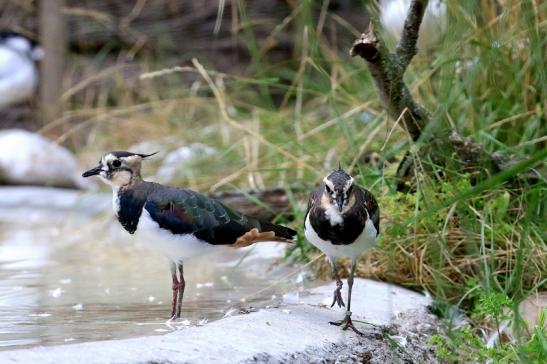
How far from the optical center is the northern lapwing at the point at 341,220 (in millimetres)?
3139

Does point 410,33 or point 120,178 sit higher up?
point 410,33

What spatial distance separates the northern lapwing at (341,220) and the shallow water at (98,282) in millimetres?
411

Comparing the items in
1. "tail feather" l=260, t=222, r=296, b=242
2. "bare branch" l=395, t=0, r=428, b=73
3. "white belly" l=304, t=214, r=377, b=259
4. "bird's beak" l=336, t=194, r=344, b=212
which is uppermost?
"bare branch" l=395, t=0, r=428, b=73

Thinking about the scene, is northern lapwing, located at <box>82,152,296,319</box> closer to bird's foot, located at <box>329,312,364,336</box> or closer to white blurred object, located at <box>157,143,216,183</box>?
bird's foot, located at <box>329,312,364,336</box>

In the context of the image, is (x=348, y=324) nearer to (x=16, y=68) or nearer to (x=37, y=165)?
(x=37, y=165)

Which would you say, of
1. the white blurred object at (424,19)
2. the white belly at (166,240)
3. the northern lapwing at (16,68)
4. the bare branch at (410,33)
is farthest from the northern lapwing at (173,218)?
the northern lapwing at (16,68)

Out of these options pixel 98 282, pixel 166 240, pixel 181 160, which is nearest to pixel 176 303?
pixel 166 240

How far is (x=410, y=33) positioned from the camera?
3725 millimetres

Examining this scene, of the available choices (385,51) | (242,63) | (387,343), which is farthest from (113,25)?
(387,343)

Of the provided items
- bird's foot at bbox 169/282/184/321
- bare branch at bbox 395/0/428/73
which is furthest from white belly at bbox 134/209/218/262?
bare branch at bbox 395/0/428/73

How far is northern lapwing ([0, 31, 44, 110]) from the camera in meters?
8.43

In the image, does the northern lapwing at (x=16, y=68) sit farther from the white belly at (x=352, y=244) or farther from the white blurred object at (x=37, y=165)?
the white belly at (x=352, y=244)

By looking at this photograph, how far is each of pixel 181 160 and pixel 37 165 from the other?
177cm

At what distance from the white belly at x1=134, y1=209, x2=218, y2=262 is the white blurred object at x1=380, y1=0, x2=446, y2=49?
1.69 metres
